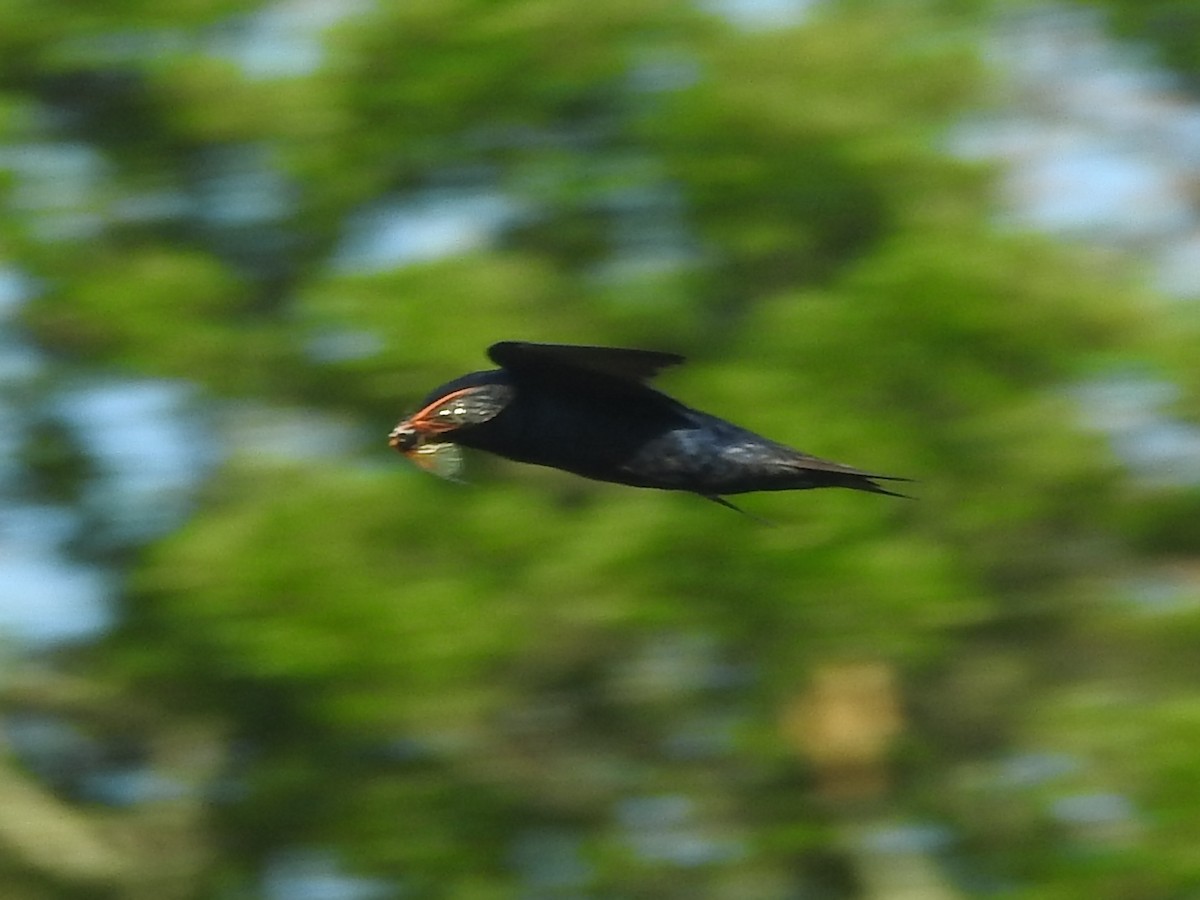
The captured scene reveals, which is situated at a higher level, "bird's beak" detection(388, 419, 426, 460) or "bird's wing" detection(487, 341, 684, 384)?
"bird's wing" detection(487, 341, 684, 384)

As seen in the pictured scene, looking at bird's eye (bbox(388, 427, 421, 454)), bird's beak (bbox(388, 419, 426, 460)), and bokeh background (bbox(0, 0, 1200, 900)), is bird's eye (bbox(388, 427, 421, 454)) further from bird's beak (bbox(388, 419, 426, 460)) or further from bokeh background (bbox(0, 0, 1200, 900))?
bokeh background (bbox(0, 0, 1200, 900))

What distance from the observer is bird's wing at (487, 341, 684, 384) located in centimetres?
233

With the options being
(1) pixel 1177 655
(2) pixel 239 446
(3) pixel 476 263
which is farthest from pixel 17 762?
(1) pixel 1177 655

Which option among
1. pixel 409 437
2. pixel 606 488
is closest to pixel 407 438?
pixel 409 437

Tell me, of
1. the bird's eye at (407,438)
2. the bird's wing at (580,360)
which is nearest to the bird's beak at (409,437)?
the bird's eye at (407,438)

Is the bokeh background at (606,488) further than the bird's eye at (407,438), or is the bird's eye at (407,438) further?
the bokeh background at (606,488)

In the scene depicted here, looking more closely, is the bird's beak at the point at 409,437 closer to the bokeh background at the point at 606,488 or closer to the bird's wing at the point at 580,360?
the bird's wing at the point at 580,360

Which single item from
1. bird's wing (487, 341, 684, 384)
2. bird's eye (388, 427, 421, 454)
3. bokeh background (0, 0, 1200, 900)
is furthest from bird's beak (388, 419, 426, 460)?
bokeh background (0, 0, 1200, 900)

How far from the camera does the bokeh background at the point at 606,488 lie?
700cm

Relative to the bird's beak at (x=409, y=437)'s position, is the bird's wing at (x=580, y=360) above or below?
above

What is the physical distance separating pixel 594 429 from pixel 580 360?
7cm

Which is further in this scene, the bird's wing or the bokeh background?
the bokeh background

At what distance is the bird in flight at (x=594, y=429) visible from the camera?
2348mm

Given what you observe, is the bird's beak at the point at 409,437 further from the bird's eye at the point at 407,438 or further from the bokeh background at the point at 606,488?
the bokeh background at the point at 606,488
